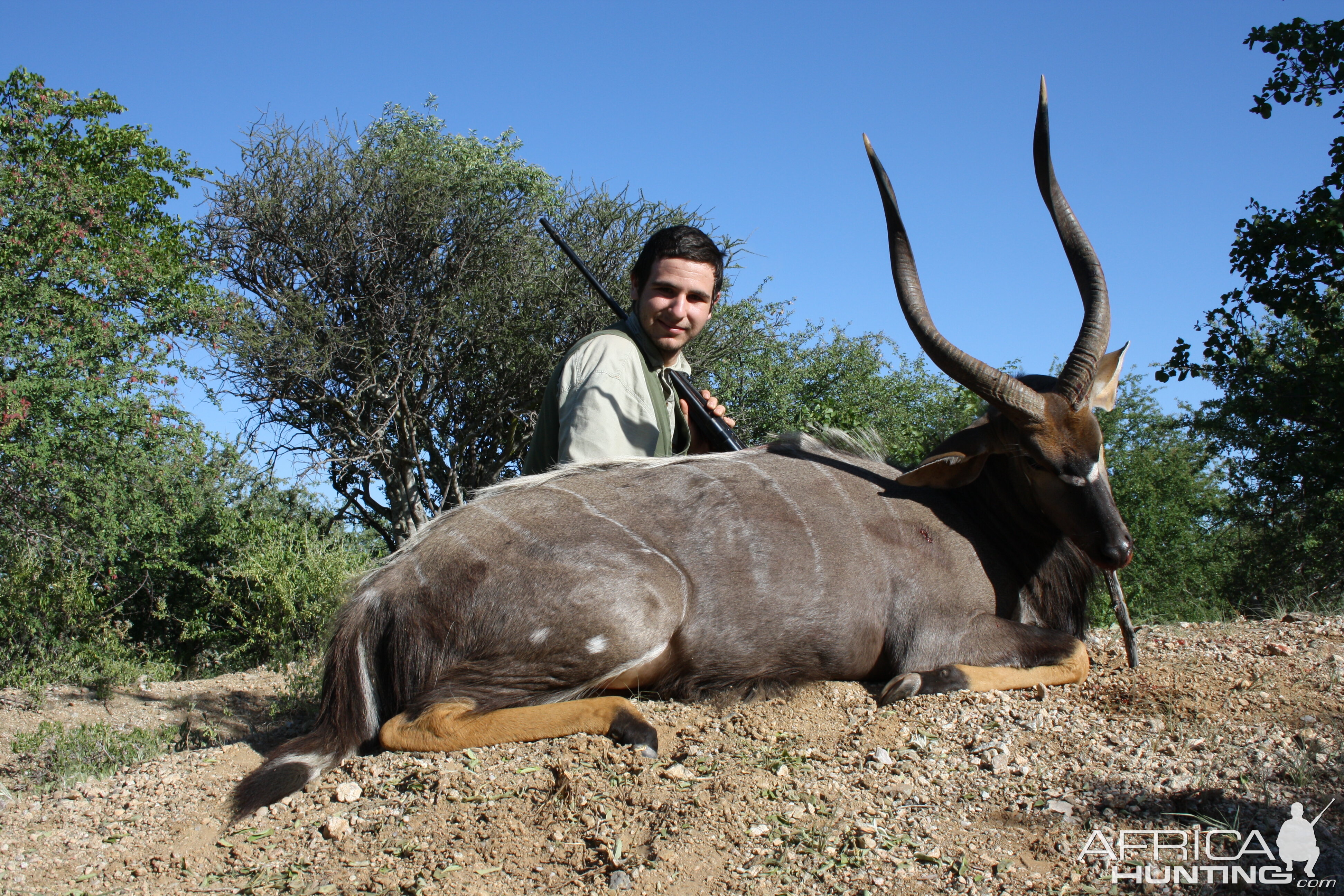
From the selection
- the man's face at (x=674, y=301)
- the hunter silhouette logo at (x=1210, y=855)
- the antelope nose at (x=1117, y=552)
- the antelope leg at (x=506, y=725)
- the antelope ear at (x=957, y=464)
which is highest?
the man's face at (x=674, y=301)

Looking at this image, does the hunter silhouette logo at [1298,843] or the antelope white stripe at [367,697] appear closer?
the hunter silhouette logo at [1298,843]

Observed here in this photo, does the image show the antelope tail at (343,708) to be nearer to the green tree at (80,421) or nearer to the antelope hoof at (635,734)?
the antelope hoof at (635,734)

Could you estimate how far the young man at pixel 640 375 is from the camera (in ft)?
14.6

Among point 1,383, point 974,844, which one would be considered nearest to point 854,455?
point 974,844

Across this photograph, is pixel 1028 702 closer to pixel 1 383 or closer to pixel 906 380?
pixel 1 383

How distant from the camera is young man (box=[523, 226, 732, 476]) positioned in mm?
4461

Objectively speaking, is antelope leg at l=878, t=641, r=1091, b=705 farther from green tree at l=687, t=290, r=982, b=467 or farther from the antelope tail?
green tree at l=687, t=290, r=982, b=467

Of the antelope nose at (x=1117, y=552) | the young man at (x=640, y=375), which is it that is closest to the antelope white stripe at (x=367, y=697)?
the young man at (x=640, y=375)

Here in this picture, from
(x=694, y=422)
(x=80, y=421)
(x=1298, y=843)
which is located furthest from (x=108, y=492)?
(x=1298, y=843)

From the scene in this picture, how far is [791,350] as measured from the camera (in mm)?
14336

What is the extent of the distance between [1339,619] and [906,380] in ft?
29.5

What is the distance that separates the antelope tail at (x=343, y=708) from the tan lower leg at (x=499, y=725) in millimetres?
133

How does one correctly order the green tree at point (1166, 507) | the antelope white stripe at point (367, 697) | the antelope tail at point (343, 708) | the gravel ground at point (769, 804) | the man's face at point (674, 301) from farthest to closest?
the green tree at point (1166, 507), the man's face at point (674, 301), the antelope white stripe at point (367, 697), the antelope tail at point (343, 708), the gravel ground at point (769, 804)

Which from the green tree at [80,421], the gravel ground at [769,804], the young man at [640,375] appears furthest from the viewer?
the green tree at [80,421]
